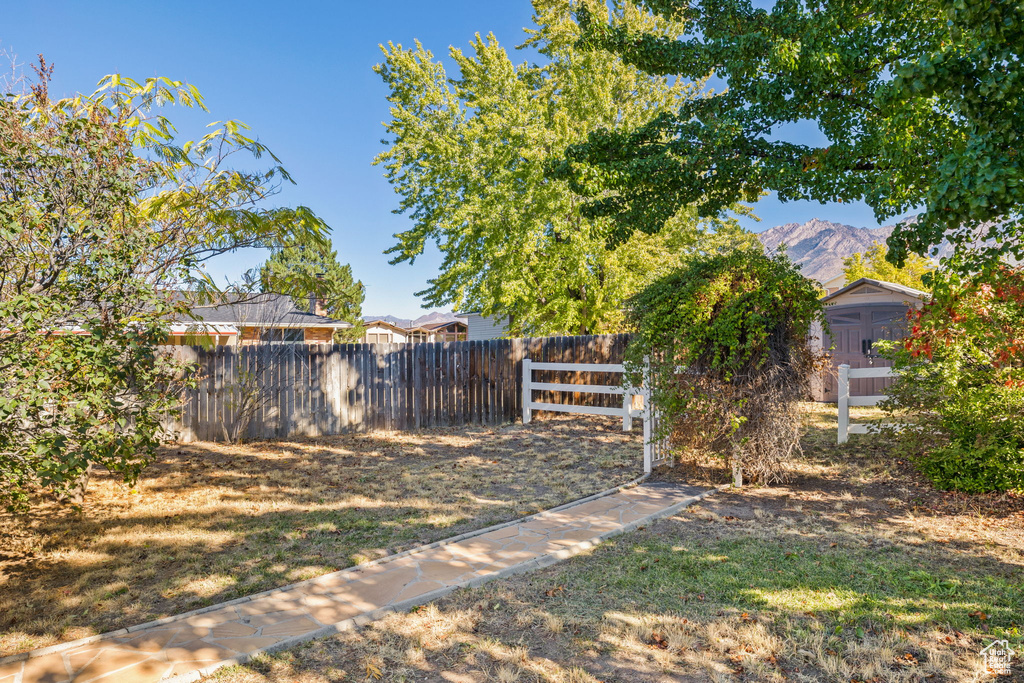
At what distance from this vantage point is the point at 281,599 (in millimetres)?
3668

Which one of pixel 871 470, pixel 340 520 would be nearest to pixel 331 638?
pixel 340 520

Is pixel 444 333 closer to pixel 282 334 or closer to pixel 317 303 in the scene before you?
pixel 317 303

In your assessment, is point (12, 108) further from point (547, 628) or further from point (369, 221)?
point (369, 221)

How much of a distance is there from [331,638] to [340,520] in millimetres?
2266

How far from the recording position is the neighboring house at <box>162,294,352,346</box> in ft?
26.9

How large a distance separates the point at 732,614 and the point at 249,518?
4.51 metres

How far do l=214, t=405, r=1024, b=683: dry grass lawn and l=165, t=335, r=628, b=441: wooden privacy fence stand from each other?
7.10 m

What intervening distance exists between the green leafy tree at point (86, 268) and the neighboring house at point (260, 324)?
1378mm

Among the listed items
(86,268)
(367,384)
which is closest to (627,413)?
(367,384)

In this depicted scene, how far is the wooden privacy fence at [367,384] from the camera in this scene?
9.59 metres

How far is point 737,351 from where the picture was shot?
580 centimetres

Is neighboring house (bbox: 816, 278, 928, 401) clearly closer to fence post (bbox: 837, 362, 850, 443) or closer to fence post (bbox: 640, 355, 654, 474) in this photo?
fence post (bbox: 837, 362, 850, 443)

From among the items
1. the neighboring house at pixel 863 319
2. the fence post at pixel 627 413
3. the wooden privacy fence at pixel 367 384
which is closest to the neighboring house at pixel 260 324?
the wooden privacy fence at pixel 367 384

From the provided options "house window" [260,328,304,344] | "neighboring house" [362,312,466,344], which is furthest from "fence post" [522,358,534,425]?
"neighboring house" [362,312,466,344]
